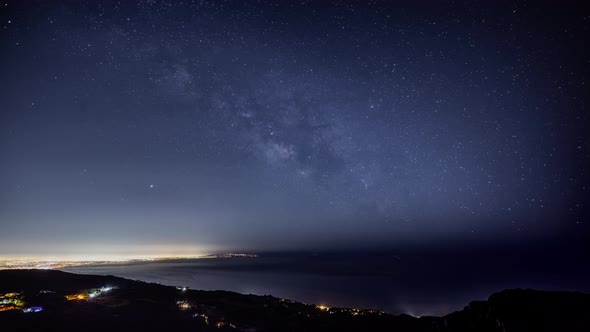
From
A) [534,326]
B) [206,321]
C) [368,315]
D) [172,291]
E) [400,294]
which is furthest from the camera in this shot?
[400,294]

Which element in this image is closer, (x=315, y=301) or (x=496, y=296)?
(x=496, y=296)

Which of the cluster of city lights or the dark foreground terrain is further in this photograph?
the cluster of city lights

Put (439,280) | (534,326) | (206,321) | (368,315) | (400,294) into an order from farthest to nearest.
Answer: (439,280), (400,294), (368,315), (206,321), (534,326)

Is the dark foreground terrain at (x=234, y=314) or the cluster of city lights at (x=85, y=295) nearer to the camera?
the dark foreground terrain at (x=234, y=314)

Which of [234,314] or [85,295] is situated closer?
[234,314]

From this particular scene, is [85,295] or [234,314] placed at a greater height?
[85,295]

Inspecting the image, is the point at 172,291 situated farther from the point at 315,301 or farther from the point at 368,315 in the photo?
the point at 315,301

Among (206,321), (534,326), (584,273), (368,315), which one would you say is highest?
(534,326)

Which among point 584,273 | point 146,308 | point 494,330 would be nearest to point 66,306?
point 146,308
